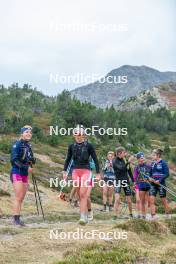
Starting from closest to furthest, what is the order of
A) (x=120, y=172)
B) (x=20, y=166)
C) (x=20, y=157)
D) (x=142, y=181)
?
(x=20, y=166) → (x=20, y=157) → (x=120, y=172) → (x=142, y=181)

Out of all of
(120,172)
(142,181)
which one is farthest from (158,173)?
(120,172)

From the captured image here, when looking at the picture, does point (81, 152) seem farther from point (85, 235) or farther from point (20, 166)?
point (85, 235)

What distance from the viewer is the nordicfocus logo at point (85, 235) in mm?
10015

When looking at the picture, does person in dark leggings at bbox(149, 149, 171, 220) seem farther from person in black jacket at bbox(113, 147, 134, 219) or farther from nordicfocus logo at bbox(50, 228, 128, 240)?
nordicfocus logo at bbox(50, 228, 128, 240)

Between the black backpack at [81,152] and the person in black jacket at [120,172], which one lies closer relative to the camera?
the black backpack at [81,152]

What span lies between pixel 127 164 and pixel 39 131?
106ft

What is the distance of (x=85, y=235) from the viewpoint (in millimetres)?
10172

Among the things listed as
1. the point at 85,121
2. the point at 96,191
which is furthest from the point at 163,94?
the point at 96,191

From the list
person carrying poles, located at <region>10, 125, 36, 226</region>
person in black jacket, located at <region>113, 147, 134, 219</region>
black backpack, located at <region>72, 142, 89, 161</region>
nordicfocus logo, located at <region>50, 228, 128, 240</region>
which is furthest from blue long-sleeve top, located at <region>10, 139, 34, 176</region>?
person in black jacket, located at <region>113, 147, 134, 219</region>

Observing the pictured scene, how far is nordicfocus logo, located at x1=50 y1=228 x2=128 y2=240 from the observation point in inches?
394

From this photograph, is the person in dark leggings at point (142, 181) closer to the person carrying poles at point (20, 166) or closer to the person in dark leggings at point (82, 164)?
the person in dark leggings at point (82, 164)

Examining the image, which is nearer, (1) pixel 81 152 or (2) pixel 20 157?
(1) pixel 81 152

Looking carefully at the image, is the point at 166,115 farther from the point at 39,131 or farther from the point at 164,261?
the point at 164,261

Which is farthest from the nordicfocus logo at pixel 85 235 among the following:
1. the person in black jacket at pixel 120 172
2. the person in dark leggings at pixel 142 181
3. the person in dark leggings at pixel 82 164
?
the person in dark leggings at pixel 142 181
